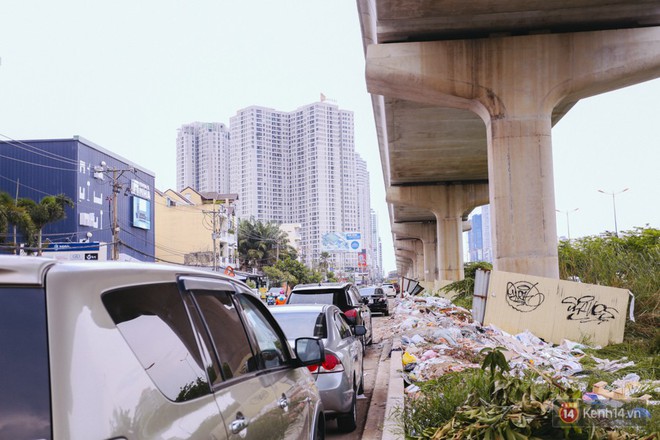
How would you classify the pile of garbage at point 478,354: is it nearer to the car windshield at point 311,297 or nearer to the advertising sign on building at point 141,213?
the car windshield at point 311,297

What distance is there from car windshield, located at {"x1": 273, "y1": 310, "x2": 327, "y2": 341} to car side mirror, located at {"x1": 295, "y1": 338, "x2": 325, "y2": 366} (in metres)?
3.38

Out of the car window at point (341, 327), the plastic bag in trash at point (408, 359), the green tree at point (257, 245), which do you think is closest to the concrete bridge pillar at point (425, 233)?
the green tree at point (257, 245)

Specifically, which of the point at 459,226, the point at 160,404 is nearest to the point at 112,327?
the point at 160,404

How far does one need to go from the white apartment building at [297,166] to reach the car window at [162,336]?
14074 cm

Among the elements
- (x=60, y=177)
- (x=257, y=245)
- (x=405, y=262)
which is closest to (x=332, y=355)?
(x=60, y=177)

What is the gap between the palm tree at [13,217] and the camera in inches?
1559

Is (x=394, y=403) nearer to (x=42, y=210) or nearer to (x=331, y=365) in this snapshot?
(x=331, y=365)

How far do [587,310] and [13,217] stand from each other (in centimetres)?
3709

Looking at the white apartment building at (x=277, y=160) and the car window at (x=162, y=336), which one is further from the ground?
the white apartment building at (x=277, y=160)

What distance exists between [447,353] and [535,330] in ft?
13.3

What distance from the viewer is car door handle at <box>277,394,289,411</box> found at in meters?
3.64

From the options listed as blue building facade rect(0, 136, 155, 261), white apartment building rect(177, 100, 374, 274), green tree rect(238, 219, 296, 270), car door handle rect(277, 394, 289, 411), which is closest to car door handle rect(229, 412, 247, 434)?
car door handle rect(277, 394, 289, 411)

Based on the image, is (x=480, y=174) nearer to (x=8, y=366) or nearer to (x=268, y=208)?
(x=8, y=366)

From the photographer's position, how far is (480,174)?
4106 centimetres
